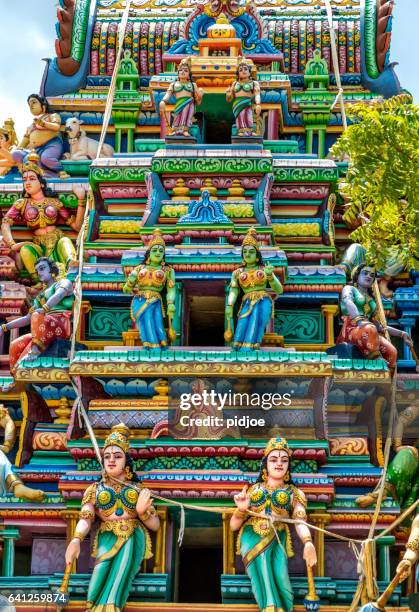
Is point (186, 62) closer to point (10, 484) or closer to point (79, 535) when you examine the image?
point (10, 484)

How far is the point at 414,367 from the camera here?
30.7 metres

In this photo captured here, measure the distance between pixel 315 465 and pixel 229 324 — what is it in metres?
2.42

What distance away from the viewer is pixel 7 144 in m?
34.1

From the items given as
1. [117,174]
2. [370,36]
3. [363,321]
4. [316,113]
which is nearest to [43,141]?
[117,174]

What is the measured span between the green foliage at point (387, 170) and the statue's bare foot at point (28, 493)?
18.9 feet

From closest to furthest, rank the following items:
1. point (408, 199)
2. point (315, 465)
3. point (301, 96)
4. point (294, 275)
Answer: point (408, 199)
point (315, 465)
point (294, 275)
point (301, 96)

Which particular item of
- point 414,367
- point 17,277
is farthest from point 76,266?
point 414,367

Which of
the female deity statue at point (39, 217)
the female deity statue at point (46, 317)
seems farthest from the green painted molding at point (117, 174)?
the female deity statue at point (46, 317)

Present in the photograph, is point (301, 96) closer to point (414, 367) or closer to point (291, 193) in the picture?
point (291, 193)

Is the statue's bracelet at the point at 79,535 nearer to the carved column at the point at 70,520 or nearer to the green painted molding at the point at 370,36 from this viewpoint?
the carved column at the point at 70,520

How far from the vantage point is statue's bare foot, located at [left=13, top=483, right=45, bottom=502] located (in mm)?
27875

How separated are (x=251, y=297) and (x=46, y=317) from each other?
285 centimetres

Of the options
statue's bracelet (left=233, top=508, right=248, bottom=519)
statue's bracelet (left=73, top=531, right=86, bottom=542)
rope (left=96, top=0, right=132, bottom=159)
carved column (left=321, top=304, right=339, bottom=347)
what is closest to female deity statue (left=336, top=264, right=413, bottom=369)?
carved column (left=321, top=304, right=339, bottom=347)

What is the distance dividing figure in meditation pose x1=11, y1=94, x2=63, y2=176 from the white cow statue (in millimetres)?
188
